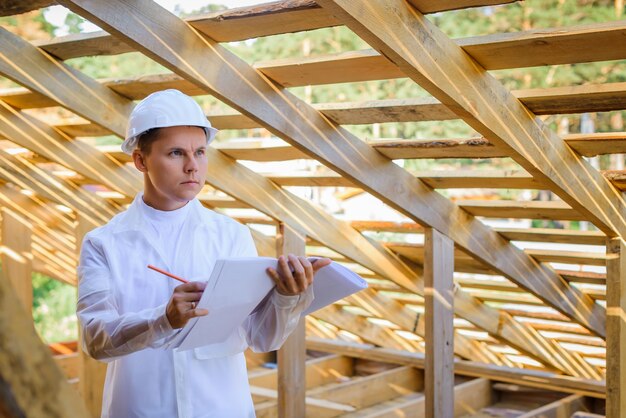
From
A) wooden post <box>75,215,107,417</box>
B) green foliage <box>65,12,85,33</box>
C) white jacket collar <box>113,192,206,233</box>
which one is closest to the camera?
white jacket collar <box>113,192,206,233</box>

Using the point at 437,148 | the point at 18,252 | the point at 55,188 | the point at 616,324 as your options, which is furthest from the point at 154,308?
the point at 18,252

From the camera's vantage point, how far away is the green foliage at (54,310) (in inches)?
569

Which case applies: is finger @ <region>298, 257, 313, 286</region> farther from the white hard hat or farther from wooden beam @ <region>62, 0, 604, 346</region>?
wooden beam @ <region>62, 0, 604, 346</region>

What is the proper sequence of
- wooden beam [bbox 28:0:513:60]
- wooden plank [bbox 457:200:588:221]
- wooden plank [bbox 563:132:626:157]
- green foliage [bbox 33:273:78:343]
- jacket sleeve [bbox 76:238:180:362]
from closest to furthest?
jacket sleeve [bbox 76:238:180:362], wooden beam [bbox 28:0:513:60], wooden plank [bbox 563:132:626:157], wooden plank [bbox 457:200:588:221], green foliage [bbox 33:273:78:343]

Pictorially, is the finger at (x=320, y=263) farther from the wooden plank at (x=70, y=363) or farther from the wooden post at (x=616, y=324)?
the wooden plank at (x=70, y=363)

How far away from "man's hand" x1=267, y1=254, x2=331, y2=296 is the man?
5cm

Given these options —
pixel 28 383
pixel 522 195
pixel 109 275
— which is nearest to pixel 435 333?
pixel 109 275

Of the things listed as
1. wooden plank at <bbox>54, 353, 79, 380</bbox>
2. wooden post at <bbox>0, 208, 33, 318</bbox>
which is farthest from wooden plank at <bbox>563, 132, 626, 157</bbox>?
wooden plank at <bbox>54, 353, 79, 380</bbox>

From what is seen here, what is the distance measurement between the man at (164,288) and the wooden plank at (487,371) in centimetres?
361

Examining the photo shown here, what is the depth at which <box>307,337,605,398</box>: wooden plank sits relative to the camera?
16.7 ft

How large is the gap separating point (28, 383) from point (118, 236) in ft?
4.25

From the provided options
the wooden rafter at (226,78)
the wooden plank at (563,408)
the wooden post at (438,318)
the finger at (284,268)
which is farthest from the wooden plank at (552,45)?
the wooden plank at (563,408)

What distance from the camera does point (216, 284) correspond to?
1.59 m

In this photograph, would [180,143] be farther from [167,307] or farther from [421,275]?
[421,275]
